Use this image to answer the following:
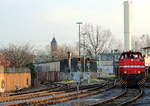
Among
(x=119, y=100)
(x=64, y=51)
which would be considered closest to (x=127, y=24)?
(x=64, y=51)

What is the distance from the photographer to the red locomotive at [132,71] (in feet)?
100

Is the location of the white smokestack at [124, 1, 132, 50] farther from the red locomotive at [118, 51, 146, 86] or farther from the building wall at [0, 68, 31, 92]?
the red locomotive at [118, 51, 146, 86]

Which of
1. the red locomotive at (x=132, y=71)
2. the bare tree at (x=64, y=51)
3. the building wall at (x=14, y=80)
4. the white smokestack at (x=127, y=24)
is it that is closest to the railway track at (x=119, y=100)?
the red locomotive at (x=132, y=71)

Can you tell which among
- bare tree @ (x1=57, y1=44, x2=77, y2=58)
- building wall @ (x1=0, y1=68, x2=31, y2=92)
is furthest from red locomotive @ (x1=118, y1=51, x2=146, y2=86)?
bare tree @ (x1=57, y1=44, x2=77, y2=58)

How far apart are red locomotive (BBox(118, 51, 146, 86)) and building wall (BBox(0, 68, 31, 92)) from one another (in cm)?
1467

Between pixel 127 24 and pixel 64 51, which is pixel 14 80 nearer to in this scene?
pixel 127 24

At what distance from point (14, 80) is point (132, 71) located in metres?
18.4

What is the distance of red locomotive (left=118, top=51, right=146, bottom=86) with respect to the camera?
100 ft

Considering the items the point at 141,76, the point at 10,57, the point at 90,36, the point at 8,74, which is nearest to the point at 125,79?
the point at 141,76

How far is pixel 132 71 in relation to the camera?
30.6 m

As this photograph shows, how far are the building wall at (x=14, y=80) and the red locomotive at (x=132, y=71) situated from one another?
1467cm

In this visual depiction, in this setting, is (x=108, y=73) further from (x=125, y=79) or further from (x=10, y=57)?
(x=125, y=79)

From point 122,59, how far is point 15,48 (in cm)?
6266

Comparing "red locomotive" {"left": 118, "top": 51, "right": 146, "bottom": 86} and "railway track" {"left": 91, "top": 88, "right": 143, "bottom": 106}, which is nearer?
"railway track" {"left": 91, "top": 88, "right": 143, "bottom": 106}
